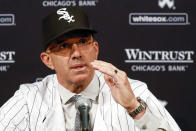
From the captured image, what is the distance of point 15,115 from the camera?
2.03 meters

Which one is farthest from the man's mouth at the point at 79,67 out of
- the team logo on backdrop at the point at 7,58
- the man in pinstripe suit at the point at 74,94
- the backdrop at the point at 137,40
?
the team logo on backdrop at the point at 7,58

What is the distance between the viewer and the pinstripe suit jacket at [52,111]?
1923 millimetres

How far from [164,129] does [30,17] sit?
1.45 m

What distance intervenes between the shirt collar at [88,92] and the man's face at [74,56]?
3.8 inches

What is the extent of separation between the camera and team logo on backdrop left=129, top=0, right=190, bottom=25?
8.78 ft

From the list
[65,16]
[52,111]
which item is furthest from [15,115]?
[65,16]

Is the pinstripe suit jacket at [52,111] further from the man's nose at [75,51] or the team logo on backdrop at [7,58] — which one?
the team logo on backdrop at [7,58]

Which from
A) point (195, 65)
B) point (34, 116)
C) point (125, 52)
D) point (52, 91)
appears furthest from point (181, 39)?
point (34, 116)

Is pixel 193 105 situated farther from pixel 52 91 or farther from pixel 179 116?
pixel 52 91

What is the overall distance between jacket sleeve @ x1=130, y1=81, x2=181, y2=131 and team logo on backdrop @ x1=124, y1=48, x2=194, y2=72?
68 centimetres

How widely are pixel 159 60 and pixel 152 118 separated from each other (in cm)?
111

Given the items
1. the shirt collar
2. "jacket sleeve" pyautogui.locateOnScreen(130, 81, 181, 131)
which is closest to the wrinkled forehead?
the shirt collar

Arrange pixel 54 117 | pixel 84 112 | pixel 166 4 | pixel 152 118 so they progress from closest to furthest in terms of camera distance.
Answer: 1. pixel 84 112
2. pixel 152 118
3. pixel 54 117
4. pixel 166 4

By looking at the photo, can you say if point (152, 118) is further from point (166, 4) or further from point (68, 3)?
point (68, 3)
